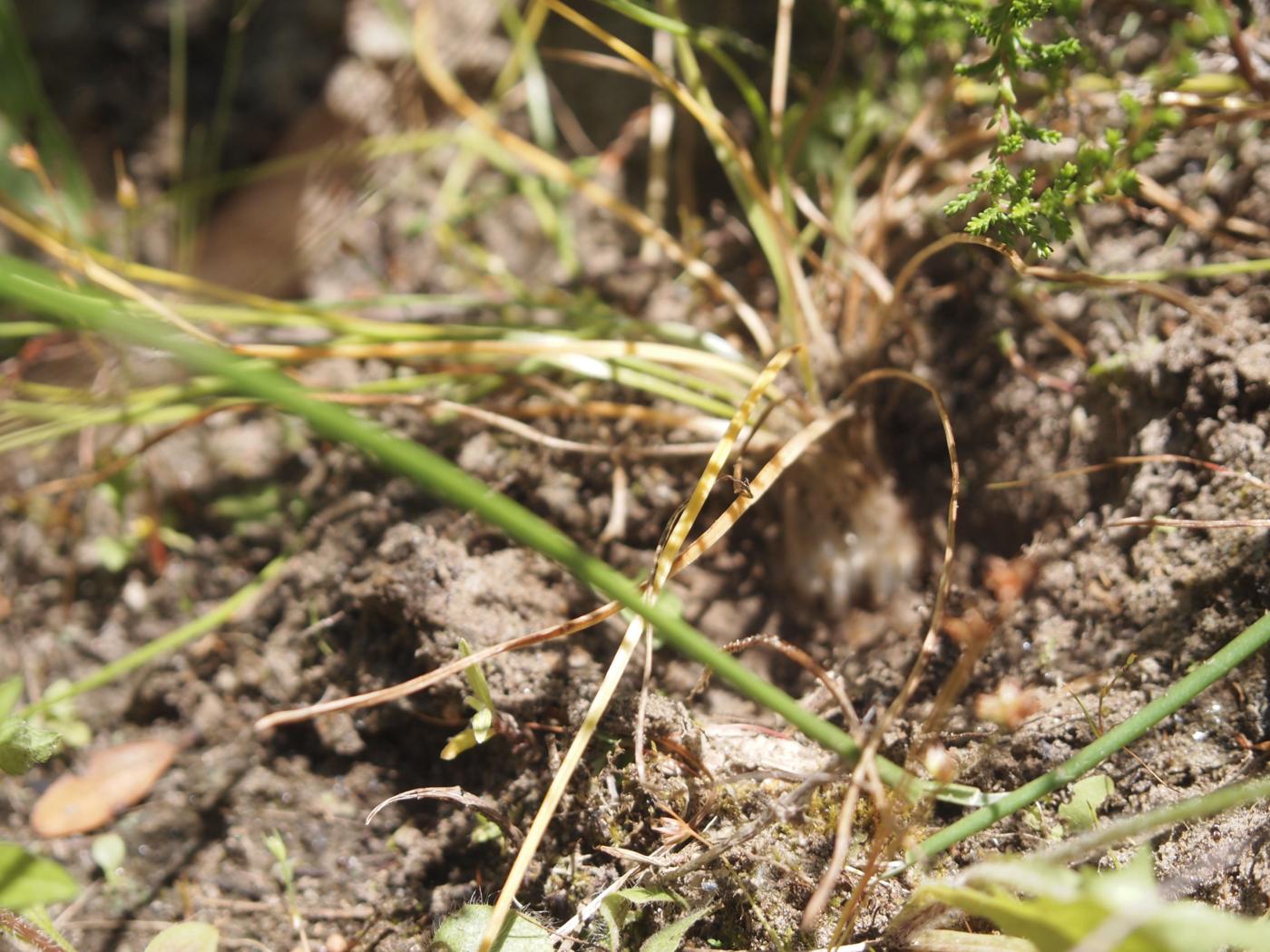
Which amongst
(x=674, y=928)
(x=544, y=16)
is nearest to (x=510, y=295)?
(x=544, y=16)

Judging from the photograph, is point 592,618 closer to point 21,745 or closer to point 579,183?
point 21,745

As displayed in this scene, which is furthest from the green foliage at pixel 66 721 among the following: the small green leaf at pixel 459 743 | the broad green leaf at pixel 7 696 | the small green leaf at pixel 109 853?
the small green leaf at pixel 459 743

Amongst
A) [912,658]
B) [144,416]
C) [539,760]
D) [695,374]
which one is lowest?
[539,760]

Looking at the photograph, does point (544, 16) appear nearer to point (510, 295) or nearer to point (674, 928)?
point (510, 295)

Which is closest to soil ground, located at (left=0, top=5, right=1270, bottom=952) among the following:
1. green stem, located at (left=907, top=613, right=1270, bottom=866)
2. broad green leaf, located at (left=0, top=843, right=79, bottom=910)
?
green stem, located at (left=907, top=613, right=1270, bottom=866)

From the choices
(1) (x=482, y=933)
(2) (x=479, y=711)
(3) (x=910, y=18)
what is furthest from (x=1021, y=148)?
(1) (x=482, y=933)

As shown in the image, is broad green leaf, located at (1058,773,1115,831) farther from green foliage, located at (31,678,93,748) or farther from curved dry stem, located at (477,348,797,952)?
green foliage, located at (31,678,93,748)
